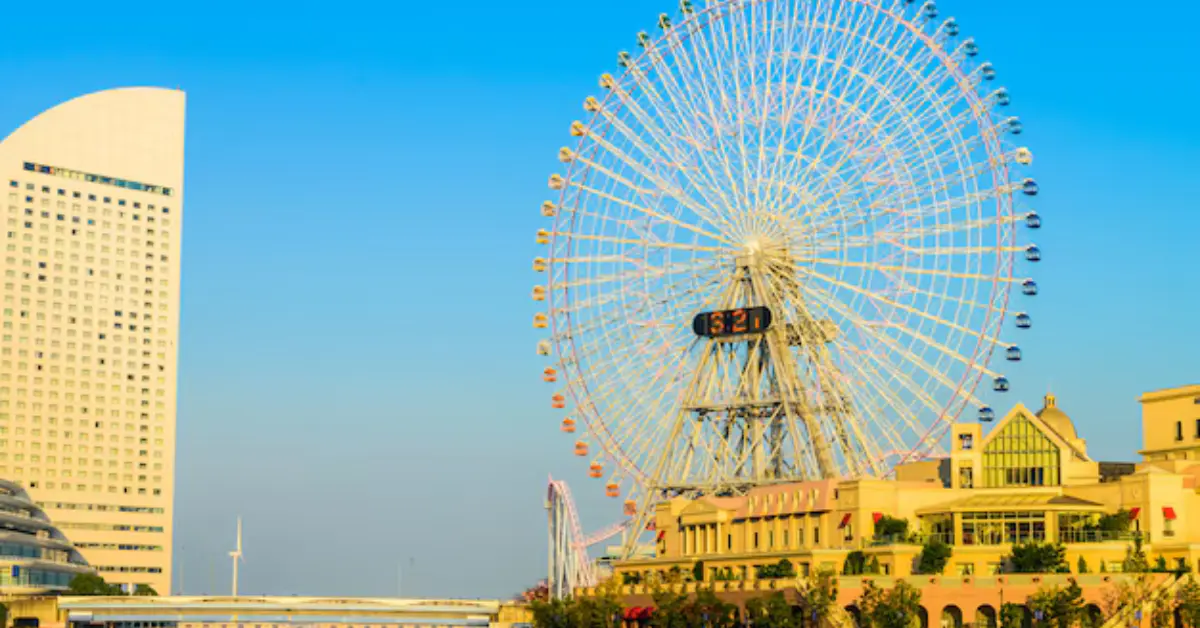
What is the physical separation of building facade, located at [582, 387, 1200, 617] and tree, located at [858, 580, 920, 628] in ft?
11.0

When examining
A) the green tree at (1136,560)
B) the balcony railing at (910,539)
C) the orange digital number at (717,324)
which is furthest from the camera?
the orange digital number at (717,324)

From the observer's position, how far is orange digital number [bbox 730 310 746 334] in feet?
489

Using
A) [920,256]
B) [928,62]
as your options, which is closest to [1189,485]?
[920,256]

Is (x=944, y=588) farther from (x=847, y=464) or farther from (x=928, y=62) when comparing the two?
(x=928, y=62)

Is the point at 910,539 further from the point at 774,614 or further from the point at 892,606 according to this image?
the point at 774,614

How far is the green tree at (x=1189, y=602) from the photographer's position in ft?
405

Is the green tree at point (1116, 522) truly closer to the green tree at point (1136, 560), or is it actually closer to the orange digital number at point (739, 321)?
the green tree at point (1136, 560)

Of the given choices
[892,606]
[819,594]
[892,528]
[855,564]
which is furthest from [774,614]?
[892,528]

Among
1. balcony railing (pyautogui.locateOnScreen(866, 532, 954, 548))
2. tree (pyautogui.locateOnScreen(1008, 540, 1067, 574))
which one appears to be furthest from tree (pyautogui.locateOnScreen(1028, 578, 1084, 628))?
balcony railing (pyautogui.locateOnScreen(866, 532, 954, 548))

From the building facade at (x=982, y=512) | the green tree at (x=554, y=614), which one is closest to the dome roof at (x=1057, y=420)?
the building facade at (x=982, y=512)

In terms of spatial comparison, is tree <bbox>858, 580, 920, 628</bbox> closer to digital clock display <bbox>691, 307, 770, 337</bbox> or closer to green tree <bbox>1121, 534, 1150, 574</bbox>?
green tree <bbox>1121, 534, 1150, 574</bbox>

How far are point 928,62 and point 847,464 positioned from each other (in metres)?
31.7

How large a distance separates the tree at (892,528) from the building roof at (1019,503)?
3267 mm

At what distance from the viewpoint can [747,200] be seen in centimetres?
14762
